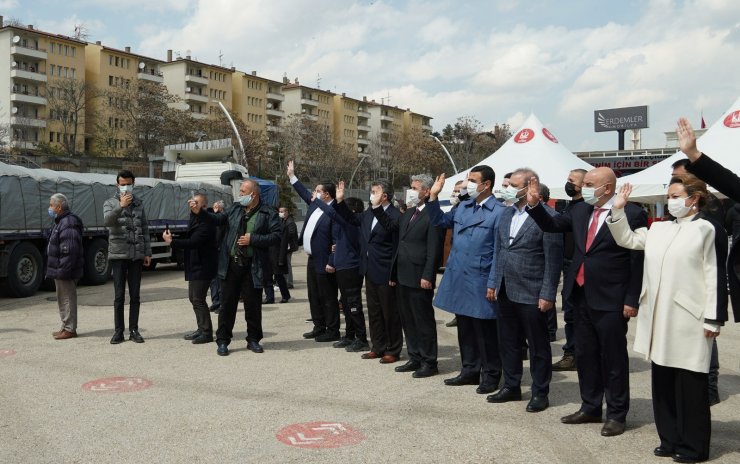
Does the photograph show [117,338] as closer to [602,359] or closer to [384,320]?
[384,320]

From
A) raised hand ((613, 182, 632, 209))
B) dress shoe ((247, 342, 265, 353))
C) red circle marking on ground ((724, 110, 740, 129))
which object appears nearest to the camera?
raised hand ((613, 182, 632, 209))

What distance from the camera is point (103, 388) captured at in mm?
6434

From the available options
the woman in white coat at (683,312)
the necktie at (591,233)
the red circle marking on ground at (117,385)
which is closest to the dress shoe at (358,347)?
the red circle marking on ground at (117,385)

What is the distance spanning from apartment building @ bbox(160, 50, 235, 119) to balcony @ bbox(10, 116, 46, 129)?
70.1ft

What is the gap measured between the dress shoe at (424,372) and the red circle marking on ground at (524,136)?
491 inches

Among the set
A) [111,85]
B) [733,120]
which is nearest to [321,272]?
[733,120]

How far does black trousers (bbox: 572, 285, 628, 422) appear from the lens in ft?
16.4

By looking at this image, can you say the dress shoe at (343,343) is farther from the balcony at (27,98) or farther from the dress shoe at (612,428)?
the balcony at (27,98)

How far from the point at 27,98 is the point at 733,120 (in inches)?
2915

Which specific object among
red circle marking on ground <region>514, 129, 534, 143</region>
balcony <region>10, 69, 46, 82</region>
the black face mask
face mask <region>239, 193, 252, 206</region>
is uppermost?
balcony <region>10, 69, 46, 82</region>

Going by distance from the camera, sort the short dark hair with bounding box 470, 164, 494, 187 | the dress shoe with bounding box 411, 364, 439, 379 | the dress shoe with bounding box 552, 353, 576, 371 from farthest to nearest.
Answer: the dress shoe with bounding box 552, 353, 576, 371, the dress shoe with bounding box 411, 364, 439, 379, the short dark hair with bounding box 470, 164, 494, 187

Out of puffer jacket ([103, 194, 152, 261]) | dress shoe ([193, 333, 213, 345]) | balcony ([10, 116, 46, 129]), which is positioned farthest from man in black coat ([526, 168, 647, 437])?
balcony ([10, 116, 46, 129])

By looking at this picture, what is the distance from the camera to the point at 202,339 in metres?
8.78

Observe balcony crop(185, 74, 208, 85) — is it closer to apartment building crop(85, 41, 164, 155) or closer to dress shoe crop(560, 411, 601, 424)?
apartment building crop(85, 41, 164, 155)
